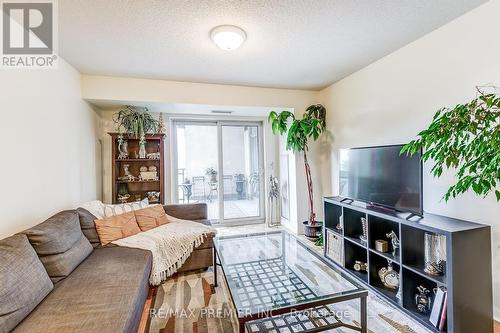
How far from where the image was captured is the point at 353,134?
128 inches

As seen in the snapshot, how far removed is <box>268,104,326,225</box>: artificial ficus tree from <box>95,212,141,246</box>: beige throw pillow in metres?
2.28

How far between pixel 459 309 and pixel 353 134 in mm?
2166

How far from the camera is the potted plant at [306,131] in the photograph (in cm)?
348

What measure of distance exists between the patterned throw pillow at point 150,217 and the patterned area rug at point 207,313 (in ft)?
2.34

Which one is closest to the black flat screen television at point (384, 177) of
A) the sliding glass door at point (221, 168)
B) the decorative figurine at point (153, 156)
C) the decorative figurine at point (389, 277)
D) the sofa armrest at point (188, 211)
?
the decorative figurine at point (389, 277)

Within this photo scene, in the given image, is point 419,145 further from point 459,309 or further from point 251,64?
point 251,64

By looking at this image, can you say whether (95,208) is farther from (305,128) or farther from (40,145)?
(305,128)

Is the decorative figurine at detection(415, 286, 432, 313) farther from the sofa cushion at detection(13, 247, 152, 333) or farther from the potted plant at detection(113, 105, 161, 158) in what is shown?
the potted plant at detection(113, 105, 161, 158)

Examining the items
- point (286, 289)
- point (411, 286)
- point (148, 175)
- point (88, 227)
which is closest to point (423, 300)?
point (411, 286)

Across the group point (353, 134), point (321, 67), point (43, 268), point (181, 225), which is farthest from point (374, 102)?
point (43, 268)

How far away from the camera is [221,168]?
4.50 meters

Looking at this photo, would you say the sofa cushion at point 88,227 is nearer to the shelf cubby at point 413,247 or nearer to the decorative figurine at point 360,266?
the decorative figurine at point 360,266

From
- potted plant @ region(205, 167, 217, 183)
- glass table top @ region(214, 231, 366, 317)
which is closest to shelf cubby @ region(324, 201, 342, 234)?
glass table top @ region(214, 231, 366, 317)

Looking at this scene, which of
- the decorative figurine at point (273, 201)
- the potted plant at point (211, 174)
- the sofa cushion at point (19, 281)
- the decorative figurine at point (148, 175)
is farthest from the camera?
the decorative figurine at point (273, 201)
